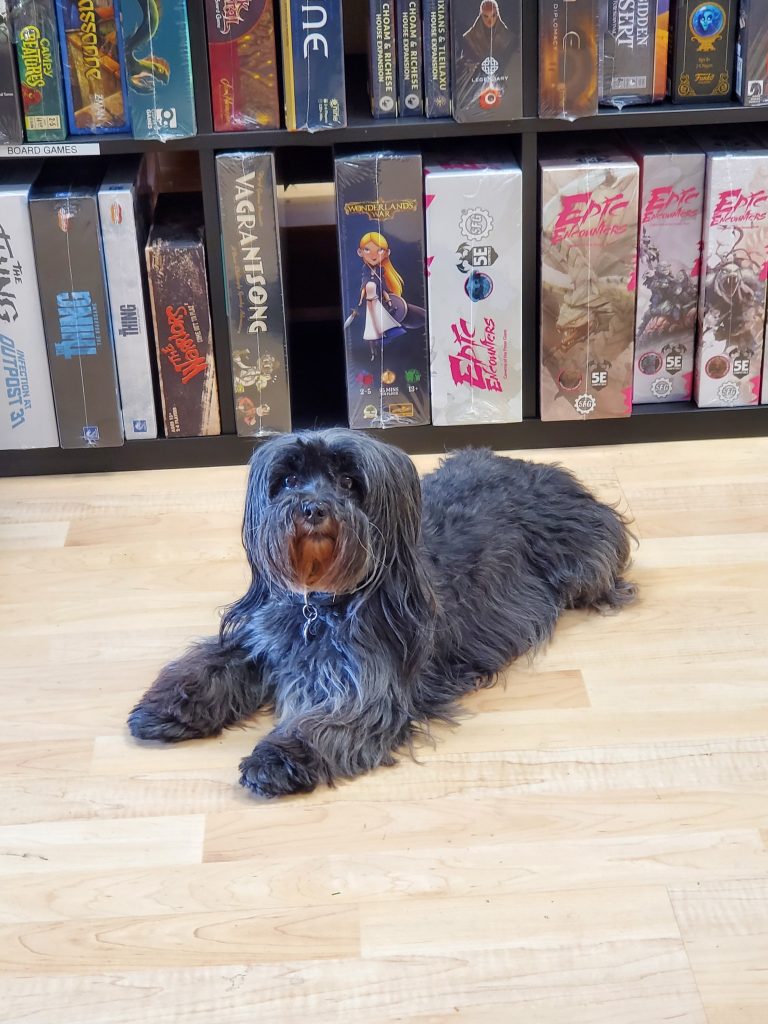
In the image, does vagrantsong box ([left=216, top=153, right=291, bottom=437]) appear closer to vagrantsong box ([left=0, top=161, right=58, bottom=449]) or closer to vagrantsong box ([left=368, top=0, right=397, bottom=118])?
vagrantsong box ([left=368, top=0, right=397, bottom=118])

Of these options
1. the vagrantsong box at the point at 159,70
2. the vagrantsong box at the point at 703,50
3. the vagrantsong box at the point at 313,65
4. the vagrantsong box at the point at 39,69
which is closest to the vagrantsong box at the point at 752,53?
the vagrantsong box at the point at 703,50

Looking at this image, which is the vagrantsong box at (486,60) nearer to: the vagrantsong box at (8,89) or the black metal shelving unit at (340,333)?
the black metal shelving unit at (340,333)

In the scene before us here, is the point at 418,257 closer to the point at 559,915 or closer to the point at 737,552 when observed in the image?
the point at 737,552

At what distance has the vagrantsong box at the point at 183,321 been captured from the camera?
240cm

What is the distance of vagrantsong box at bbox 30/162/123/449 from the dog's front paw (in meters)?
0.99

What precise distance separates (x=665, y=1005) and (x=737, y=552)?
3.27 ft

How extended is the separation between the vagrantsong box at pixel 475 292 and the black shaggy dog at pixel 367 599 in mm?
407

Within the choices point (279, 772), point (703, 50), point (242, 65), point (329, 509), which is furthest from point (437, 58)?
point (279, 772)

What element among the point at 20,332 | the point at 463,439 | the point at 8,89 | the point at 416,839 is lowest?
the point at 416,839

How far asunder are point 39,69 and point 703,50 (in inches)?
43.9

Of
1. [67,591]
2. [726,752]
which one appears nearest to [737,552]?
[726,752]

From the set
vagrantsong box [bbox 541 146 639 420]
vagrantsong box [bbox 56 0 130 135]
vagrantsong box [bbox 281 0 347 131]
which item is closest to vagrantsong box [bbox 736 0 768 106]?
vagrantsong box [bbox 541 146 639 420]

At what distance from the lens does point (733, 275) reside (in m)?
2.45

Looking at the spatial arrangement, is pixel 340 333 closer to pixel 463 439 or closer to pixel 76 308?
pixel 463 439
